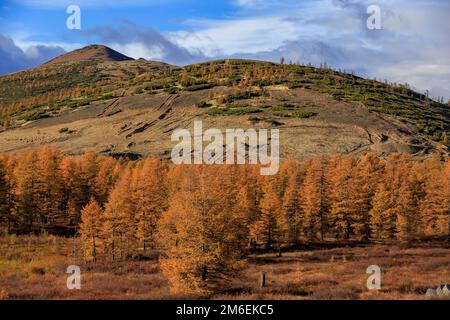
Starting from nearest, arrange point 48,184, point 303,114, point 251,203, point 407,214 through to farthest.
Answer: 1. point 251,203
2. point 407,214
3. point 48,184
4. point 303,114

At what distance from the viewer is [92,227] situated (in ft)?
157

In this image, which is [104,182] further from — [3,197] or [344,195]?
[344,195]

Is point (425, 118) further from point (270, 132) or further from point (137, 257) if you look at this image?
point (137, 257)

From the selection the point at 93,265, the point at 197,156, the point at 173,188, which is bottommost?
the point at 93,265

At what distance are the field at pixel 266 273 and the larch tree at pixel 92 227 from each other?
6.59 feet

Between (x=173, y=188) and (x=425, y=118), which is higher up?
(x=425, y=118)

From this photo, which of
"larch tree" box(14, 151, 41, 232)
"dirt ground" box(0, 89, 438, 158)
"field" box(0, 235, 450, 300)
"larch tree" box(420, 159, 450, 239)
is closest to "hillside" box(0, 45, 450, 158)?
"dirt ground" box(0, 89, 438, 158)

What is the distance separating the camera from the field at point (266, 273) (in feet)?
100

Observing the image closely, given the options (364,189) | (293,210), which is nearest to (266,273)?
(293,210)

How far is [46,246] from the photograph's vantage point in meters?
54.1

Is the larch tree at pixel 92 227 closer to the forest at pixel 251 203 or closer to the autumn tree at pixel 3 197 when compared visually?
the forest at pixel 251 203

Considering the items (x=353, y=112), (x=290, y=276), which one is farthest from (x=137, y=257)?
(x=353, y=112)

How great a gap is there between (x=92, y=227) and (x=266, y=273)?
1920cm
